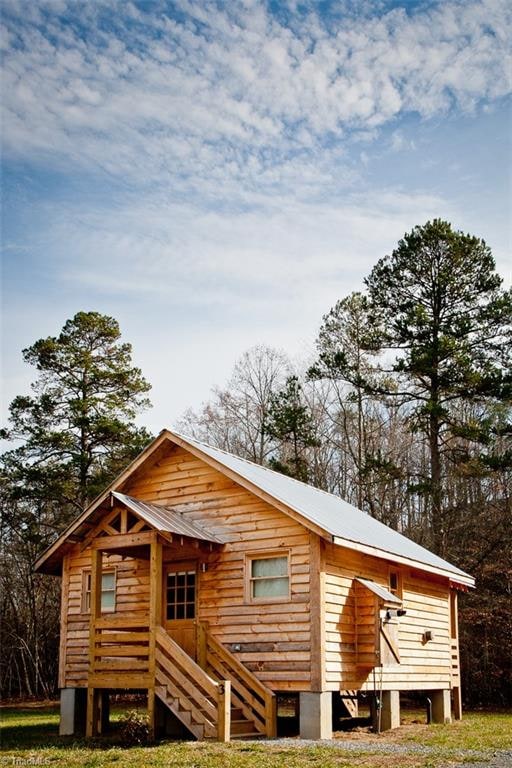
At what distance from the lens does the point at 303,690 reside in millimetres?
17266

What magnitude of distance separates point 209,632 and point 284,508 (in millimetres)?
3267

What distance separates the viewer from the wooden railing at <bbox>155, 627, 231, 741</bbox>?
624 inches

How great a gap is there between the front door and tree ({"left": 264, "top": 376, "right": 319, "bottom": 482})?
16.8 m

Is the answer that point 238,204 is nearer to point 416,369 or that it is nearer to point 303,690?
point 303,690

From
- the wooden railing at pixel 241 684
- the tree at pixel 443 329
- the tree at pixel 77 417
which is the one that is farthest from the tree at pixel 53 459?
the wooden railing at pixel 241 684

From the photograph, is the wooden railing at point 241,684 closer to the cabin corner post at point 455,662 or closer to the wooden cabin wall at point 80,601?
the wooden cabin wall at point 80,601

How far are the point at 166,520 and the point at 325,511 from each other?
392 centimetres

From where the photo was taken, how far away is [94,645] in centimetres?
1816

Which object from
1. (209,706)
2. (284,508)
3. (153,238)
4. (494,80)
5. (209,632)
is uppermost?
(494,80)

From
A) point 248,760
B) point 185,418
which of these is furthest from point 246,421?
point 248,760

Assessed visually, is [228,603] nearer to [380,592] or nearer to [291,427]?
[380,592]

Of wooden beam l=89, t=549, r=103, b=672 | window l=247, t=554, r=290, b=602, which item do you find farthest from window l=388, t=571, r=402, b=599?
wooden beam l=89, t=549, r=103, b=672

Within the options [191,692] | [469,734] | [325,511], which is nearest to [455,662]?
[469,734]

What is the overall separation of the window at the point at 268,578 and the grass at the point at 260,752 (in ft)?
10.1
